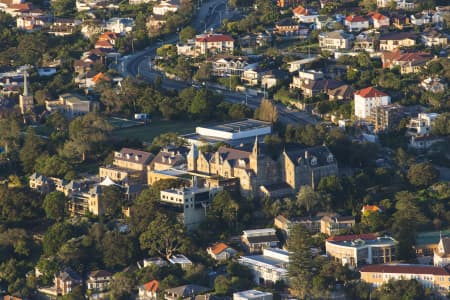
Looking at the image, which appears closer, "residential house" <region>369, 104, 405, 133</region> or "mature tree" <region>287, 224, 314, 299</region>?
"mature tree" <region>287, 224, 314, 299</region>

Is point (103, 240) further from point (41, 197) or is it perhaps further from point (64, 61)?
point (64, 61)

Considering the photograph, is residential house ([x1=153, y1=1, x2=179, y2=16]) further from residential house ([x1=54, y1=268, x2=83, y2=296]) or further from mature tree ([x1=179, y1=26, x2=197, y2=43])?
residential house ([x1=54, y1=268, x2=83, y2=296])

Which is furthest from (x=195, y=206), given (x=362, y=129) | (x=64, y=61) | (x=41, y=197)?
(x=64, y=61)

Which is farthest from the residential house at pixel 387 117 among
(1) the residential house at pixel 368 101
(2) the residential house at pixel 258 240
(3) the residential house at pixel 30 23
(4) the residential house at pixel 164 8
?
(3) the residential house at pixel 30 23

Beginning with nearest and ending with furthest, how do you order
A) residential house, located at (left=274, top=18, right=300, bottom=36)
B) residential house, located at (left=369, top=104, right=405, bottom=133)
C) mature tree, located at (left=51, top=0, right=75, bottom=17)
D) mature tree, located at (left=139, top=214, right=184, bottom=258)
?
mature tree, located at (left=139, top=214, right=184, bottom=258) < residential house, located at (left=369, top=104, right=405, bottom=133) < residential house, located at (left=274, top=18, right=300, bottom=36) < mature tree, located at (left=51, top=0, right=75, bottom=17)

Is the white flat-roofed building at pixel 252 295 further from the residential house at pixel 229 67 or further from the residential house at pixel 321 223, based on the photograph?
the residential house at pixel 229 67

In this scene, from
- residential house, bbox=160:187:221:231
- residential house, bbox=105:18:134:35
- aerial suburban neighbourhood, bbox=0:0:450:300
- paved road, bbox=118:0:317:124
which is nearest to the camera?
aerial suburban neighbourhood, bbox=0:0:450:300

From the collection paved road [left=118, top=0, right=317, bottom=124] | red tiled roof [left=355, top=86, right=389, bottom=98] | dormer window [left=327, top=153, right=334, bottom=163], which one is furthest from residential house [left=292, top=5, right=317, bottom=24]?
dormer window [left=327, top=153, right=334, bottom=163]
